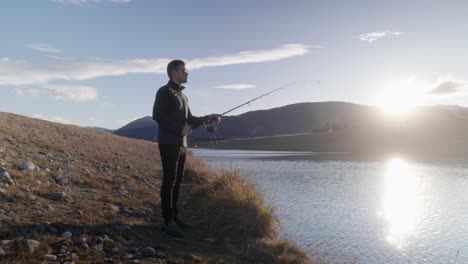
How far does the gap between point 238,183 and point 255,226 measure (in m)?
1.70

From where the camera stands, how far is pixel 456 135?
289ft

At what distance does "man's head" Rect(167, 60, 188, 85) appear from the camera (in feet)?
20.8

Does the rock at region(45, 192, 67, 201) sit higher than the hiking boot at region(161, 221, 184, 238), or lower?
higher

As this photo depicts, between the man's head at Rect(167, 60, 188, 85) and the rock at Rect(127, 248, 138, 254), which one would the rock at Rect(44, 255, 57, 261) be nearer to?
the rock at Rect(127, 248, 138, 254)

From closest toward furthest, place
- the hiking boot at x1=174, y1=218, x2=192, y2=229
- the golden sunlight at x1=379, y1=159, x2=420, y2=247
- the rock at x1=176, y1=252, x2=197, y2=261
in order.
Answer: the rock at x1=176, y1=252, x2=197, y2=261, the hiking boot at x1=174, y1=218, x2=192, y2=229, the golden sunlight at x1=379, y1=159, x2=420, y2=247

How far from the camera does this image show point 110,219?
631 centimetres

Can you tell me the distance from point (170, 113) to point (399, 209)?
11.3 meters

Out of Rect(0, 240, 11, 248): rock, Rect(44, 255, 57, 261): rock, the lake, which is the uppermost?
Rect(0, 240, 11, 248): rock

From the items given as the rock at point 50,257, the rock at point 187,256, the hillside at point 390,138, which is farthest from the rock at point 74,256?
the hillside at point 390,138

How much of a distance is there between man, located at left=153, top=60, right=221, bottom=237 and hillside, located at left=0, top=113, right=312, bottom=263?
1.50ft

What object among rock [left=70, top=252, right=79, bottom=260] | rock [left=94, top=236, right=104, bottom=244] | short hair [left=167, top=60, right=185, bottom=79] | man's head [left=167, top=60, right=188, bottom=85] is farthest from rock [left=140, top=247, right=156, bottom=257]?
short hair [left=167, top=60, right=185, bottom=79]

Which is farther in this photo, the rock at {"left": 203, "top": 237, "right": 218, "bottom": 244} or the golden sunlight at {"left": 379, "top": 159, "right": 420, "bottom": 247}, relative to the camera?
the golden sunlight at {"left": 379, "top": 159, "right": 420, "bottom": 247}

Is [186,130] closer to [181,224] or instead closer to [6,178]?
[181,224]

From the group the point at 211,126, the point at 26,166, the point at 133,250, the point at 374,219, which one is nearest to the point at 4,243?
the point at 133,250
